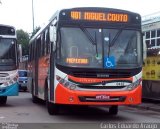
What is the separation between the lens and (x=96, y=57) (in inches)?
569

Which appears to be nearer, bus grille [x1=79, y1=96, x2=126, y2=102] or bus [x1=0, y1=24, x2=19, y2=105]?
bus grille [x1=79, y1=96, x2=126, y2=102]

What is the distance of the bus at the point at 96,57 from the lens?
46.8ft

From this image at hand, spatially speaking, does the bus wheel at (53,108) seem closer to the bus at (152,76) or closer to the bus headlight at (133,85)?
the bus headlight at (133,85)

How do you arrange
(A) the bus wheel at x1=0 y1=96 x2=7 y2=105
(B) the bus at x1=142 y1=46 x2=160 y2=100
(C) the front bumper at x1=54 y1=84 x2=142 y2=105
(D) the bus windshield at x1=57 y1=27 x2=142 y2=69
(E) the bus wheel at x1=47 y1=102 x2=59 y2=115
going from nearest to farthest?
(C) the front bumper at x1=54 y1=84 x2=142 y2=105 < (D) the bus windshield at x1=57 y1=27 x2=142 y2=69 < (E) the bus wheel at x1=47 y1=102 x2=59 y2=115 < (A) the bus wheel at x1=0 y1=96 x2=7 y2=105 < (B) the bus at x1=142 y1=46 x2=160 y2=100

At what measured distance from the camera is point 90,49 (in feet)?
47.5

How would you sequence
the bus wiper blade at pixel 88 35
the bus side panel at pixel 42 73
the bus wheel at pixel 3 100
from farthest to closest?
the bus wheel at pixel 3 100 → the bus side panel at pixel 42 73 → the bus wiper blade at pixel 88 35

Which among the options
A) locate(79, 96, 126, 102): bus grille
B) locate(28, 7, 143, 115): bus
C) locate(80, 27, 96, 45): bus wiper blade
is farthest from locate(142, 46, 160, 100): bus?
locate(80, 27, 96, 45): bus wiper blade

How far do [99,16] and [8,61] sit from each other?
21.1ft

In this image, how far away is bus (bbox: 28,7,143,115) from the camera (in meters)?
14.3

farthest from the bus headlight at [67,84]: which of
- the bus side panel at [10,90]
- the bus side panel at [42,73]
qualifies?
the bus side panel at [10,90]

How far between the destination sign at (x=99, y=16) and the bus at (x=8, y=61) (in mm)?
6106

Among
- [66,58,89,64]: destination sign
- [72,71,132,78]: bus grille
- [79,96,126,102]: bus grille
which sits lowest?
[79,96,126,102]: bus grille

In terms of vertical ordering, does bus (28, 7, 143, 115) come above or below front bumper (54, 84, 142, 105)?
above

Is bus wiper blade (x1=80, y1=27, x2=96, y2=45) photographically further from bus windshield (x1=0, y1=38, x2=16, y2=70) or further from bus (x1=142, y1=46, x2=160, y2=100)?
bus (x1=142, y1=46, x2=160, y2=100)
